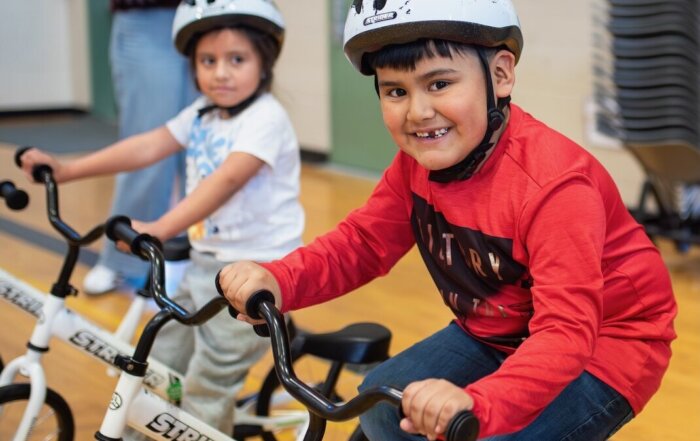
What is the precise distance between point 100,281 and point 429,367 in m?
2.96

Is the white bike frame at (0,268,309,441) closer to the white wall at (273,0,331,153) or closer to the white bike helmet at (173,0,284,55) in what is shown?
the white bike helmet at (173,0,284,55)

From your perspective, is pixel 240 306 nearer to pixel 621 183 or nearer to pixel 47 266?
pixel 47 266

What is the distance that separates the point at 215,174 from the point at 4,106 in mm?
8833

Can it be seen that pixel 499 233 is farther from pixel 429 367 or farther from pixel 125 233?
pixel 125 233

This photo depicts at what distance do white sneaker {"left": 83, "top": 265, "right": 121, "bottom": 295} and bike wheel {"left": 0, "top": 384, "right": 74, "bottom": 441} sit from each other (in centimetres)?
185

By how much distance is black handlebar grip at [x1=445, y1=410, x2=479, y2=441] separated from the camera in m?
1.38

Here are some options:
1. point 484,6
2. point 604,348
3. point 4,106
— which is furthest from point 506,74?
point 4,106

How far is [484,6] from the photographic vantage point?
1890 mm

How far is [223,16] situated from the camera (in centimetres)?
291

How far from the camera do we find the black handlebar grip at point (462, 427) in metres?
1.38

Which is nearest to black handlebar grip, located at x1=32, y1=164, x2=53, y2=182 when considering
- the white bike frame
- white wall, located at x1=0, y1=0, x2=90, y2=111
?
the white bike frame

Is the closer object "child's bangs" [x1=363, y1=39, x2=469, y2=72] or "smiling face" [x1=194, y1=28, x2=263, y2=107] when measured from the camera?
"child's bangs" [x1=363, y1=39, x2=469, y2=72]

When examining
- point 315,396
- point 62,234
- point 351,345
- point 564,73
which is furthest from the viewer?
point 564,73

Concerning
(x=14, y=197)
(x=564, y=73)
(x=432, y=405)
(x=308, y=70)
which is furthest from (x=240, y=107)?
(x=308, y=70)
